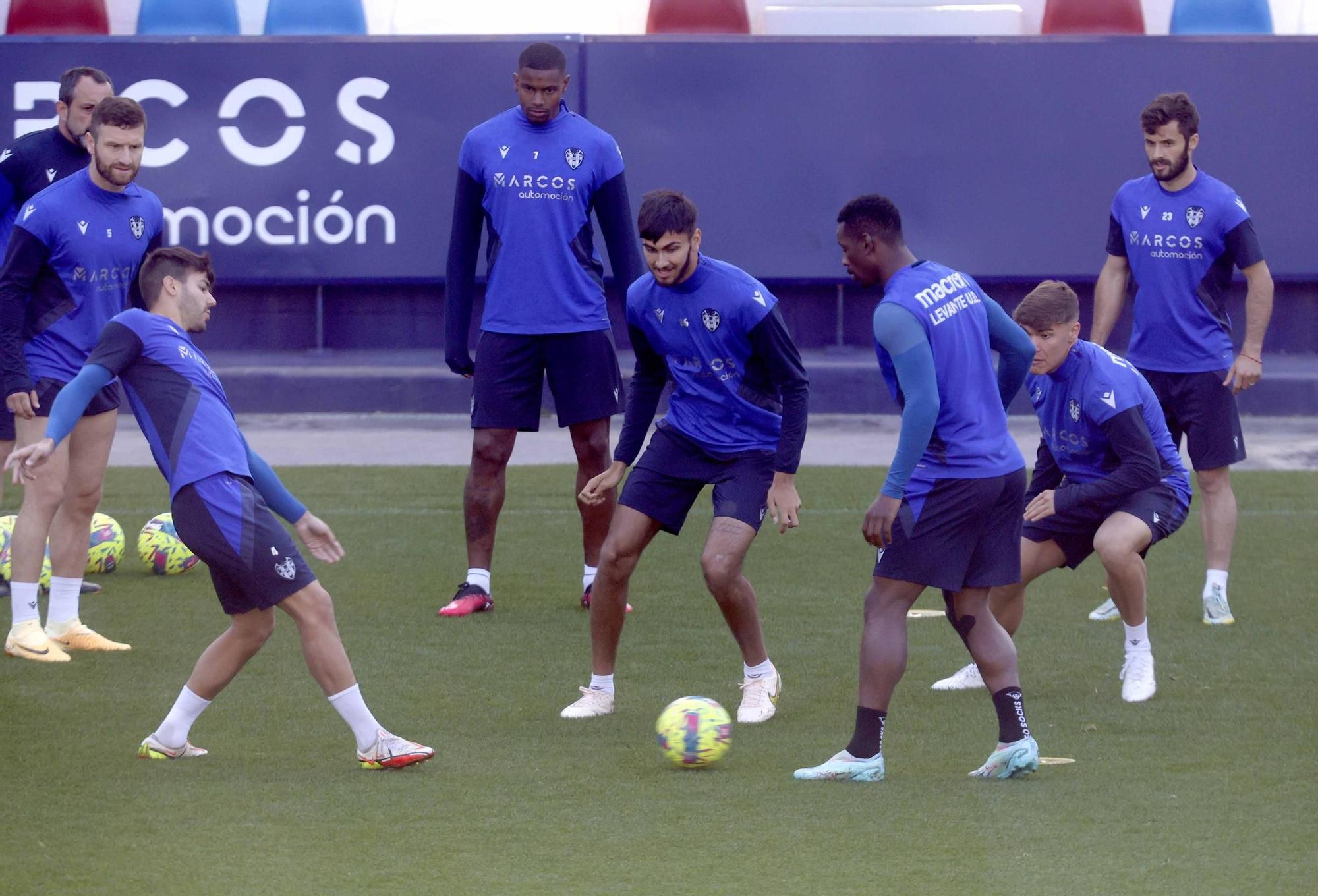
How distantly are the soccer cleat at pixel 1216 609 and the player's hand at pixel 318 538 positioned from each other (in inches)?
151

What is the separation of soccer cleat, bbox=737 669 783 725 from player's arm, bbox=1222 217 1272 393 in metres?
2.55

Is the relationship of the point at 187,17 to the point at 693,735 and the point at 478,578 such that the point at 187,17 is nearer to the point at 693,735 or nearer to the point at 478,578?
the point at 478,578

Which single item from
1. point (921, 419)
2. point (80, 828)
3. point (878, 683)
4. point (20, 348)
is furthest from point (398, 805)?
point (20, 348)

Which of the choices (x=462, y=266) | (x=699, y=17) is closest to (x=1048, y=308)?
(x=462, y=266)

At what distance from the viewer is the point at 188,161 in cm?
1378

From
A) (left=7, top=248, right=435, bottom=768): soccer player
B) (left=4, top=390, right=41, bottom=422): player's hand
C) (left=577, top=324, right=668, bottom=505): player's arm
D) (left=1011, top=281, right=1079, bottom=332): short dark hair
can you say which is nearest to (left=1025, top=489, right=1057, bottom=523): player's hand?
(left=1011, top=281, right=1079, bottom=332): short dark hair

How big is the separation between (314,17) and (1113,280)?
29.0 ft

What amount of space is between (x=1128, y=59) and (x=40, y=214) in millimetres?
9616

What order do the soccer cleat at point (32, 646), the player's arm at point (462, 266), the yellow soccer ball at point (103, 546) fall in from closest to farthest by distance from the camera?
the soccer cleat at point (32, 646) → the player's arm at point (462, 266) → the yellow soccer ball at point (103, 546)

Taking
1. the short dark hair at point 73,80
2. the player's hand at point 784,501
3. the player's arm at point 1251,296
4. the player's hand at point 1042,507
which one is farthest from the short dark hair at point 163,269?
the player's arm at point 1251,296

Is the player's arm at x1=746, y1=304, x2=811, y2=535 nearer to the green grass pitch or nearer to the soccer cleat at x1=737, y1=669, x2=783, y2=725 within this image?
the soccer cleat at x1=737, y1=669, x2=783, y2=725

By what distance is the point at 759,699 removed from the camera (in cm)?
586

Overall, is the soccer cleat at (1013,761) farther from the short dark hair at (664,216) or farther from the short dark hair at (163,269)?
the short dark hair at (163,269)

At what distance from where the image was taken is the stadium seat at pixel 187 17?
14.3m
